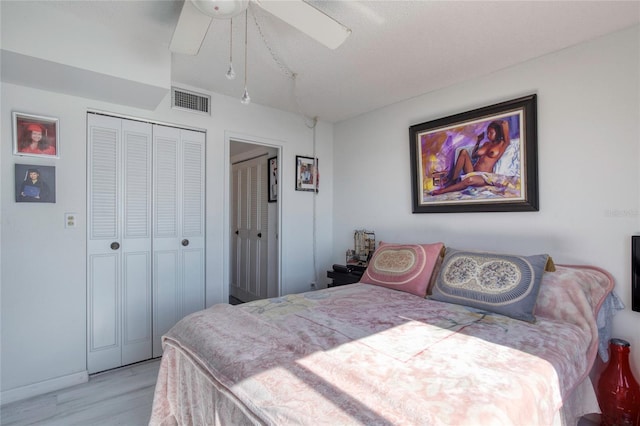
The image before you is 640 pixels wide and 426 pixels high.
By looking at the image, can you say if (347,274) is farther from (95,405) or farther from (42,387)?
(42,387)

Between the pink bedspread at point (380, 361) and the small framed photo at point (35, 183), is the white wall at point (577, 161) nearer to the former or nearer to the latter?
the pink bedspread at point (380, 361)

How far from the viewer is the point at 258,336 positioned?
144 centimetres

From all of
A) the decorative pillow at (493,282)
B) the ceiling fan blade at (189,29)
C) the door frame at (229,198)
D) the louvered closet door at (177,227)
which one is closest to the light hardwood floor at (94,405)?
the louvered closet door at (177,227)

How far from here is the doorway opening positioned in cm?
391

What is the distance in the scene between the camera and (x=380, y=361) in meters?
1.23

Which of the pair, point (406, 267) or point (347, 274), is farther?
point (347, 274)

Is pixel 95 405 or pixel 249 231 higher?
pixel 249 231

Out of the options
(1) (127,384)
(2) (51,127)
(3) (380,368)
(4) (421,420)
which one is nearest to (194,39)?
(2) (51,127)

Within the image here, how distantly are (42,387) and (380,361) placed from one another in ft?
8.37

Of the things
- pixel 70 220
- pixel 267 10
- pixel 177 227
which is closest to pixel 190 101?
pixel 177 227

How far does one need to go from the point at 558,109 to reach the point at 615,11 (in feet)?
2.00

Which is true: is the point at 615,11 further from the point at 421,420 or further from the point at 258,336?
the point at 258,336

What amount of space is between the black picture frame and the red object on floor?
1009mm

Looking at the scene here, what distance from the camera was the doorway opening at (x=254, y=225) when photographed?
391 centimetres
